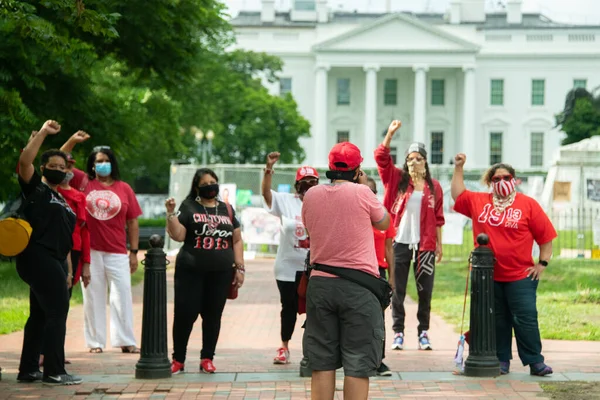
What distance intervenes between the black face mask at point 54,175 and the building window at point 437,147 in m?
86.8

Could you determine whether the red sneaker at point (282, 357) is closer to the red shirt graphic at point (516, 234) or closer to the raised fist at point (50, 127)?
the red shirt graphic at point (516, 234)

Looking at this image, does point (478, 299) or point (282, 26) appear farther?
point (282, 26)

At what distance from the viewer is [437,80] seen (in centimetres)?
9862

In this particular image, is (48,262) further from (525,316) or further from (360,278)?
(525,316)

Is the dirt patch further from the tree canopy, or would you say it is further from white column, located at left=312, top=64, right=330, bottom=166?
white column, located at left=312, top=64, right=330, bottom=166

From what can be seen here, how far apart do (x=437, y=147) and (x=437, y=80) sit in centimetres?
609

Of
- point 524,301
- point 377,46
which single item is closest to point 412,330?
point 524,301

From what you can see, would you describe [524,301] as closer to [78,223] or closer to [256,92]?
[78,223]

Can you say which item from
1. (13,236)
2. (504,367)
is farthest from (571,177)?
(13,236)

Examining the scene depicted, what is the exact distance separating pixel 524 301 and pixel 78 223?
3.74m

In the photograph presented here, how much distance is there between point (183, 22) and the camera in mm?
18078

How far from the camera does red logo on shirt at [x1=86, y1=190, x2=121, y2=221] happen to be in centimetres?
1059

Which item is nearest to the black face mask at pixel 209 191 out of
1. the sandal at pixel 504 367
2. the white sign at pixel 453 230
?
the sandal at pixel 504 367

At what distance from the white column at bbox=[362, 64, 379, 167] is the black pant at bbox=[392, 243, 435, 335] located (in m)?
82.2
